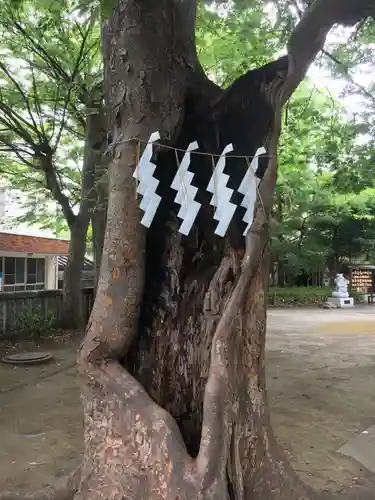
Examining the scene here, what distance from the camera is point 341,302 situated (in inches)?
1003

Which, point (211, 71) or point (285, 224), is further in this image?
point (285, 224)

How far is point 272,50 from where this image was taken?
30.7 feet

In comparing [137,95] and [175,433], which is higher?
[137,95]

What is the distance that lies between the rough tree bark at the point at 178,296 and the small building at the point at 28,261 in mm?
16202

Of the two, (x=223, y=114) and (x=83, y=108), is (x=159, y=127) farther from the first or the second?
(x=83, y=108)

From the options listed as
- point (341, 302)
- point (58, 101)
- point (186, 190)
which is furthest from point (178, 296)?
point (341, 302)

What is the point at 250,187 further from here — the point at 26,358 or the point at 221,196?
the point at 26,358

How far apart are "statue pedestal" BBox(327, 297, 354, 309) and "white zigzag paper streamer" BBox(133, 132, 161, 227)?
76.1 ft

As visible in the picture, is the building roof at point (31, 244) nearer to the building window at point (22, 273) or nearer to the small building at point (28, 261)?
the small building at point (28, 261)

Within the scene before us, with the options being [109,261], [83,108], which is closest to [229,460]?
[109,261]

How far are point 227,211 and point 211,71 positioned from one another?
7.84m

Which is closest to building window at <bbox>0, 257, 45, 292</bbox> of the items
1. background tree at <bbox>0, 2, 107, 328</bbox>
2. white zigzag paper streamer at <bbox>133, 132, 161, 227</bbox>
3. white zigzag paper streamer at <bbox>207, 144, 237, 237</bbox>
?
background tree at <bbox>0, 2, 107, 328</bbox>

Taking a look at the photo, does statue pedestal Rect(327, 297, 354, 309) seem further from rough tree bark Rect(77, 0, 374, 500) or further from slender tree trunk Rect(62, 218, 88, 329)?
rough tree bark Rect(77, 0, 374, 500)

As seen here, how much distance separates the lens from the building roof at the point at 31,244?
62.1 feet
